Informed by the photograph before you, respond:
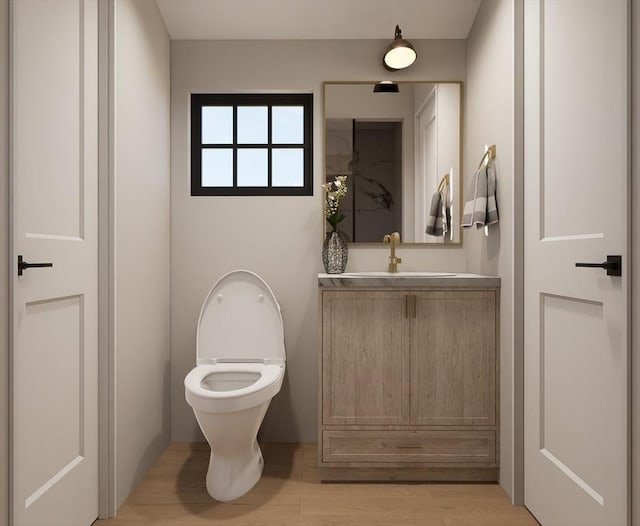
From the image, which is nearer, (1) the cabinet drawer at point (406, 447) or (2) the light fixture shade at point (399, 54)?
(1) the cabinet drawer at point (406, 447)

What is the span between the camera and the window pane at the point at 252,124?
278cm

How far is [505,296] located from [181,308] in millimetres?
1671

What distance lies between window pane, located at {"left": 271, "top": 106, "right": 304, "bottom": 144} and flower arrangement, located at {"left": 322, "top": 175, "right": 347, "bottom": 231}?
32 centimetres

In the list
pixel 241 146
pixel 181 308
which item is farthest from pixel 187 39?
pixel 181 308

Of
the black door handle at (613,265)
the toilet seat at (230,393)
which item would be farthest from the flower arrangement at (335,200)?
the black door handle at (613,265)

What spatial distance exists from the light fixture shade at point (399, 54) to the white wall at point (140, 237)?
3.88ft

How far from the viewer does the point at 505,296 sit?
6.98 ft

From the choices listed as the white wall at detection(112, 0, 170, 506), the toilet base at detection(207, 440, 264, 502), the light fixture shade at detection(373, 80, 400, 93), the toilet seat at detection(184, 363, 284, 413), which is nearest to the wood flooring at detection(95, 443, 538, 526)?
the toilet base at detection(207, 440, 264, 502)

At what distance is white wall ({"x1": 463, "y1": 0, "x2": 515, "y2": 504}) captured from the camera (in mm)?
2057

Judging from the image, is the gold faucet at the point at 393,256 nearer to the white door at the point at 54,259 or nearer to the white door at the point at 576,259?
the white door at the point at 576,259

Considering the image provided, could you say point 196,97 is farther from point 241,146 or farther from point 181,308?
point 181,308

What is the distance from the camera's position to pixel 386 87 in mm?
2699

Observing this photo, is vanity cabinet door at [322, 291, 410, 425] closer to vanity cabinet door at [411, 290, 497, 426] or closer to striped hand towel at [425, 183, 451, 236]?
vanity cabinet door at [411, 290, 497, 426]

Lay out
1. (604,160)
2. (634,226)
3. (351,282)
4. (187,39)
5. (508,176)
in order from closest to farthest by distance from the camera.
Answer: (634,226), (604,160), (508,176), (351,282), (187,39)
